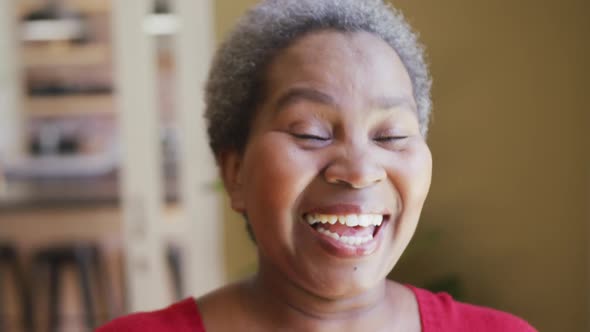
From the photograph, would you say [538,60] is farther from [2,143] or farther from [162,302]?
[2,143]

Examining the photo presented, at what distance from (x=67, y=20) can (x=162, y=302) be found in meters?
2.60

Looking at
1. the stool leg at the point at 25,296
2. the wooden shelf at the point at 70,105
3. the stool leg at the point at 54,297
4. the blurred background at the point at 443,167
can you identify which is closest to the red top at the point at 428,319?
the blurred background at the point at 443,167

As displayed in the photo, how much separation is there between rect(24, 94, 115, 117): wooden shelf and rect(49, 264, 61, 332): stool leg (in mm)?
1075

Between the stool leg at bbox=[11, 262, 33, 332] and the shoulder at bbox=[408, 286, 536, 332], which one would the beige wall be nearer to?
the shoulder at bbox=[408, 286, 536, 332]

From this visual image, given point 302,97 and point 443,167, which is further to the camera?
point 443,167

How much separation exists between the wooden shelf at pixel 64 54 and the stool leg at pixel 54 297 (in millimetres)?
1407

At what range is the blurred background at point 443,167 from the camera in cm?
207

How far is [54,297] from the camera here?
478cm

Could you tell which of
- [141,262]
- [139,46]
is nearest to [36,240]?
[141,262]

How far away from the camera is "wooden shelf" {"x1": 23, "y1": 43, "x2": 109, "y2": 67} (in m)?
4.96

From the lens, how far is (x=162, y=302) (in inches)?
126

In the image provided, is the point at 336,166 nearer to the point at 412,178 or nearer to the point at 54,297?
the point at 412,178

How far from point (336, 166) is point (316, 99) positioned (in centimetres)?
8

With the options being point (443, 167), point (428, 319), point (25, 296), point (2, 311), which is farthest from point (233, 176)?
point (2, 311)
